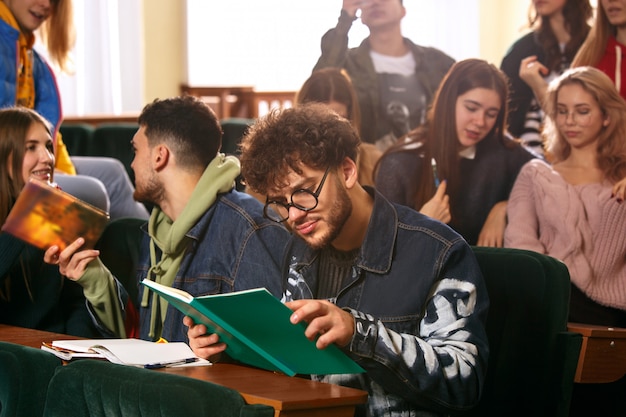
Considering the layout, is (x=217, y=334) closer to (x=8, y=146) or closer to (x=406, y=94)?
(x=8, y=146)

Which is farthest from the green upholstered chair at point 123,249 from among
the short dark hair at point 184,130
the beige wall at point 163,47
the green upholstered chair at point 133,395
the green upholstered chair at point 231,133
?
the beige wall at point 163,47

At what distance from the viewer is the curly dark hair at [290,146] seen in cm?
218

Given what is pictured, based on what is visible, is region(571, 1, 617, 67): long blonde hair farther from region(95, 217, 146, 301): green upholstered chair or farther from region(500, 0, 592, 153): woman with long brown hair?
region(95, 217, 146, 301): green upholstered chair

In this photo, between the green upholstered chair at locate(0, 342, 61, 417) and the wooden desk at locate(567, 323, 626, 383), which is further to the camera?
the wooden desk at locate(567, 323, 626, 383)

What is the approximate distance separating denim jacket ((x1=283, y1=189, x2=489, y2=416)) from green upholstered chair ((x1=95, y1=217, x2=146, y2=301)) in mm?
1175

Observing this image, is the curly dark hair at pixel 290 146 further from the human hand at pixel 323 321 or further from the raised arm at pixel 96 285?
the raised arm at pixel 96 285

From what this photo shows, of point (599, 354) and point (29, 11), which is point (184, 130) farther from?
point (29, 11)

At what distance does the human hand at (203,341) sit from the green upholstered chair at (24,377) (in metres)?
0.28

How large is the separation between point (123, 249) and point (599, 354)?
1551 millimetres

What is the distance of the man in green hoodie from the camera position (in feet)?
9.20

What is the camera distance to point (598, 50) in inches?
127

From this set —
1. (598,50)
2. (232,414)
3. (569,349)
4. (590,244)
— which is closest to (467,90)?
(598,50)

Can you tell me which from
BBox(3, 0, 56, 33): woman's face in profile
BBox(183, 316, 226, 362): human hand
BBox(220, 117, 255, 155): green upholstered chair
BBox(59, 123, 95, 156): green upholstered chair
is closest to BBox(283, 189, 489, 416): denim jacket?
BBox(183, 316, 226, 362): human hand

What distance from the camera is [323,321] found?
5.94 feet
